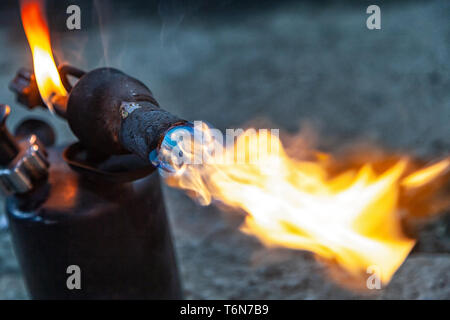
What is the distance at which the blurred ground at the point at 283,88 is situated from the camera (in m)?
2.27

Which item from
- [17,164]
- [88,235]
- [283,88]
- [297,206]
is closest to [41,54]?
[17,164]

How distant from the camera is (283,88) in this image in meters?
4.37

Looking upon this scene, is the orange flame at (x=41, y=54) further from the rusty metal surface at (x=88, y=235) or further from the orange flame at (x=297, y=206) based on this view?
the orange flame at (x=297, y=206)

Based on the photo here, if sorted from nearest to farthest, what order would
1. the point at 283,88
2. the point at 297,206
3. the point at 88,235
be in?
the point at 88,235 → the point at 297,206 → the point at 283,88

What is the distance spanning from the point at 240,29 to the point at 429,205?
4.00 meters

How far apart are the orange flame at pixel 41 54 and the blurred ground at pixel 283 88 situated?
387 mm

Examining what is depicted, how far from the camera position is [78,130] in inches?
53.4

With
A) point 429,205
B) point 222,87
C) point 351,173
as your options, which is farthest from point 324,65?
point 429,205

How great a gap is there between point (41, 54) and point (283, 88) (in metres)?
3.10

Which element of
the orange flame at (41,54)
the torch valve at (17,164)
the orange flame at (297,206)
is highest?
the orange flame at (41,54)

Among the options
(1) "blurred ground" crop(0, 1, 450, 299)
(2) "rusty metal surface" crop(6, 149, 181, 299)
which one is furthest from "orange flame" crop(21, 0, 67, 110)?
(1) "blurred ground" crop(0, 1, 450, 299)

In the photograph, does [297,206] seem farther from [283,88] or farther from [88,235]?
[283,88]

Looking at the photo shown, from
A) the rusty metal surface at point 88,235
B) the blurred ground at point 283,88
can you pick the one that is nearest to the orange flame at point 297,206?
the rusty metal surface at point 88,235

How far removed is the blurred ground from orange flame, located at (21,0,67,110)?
15.2 inches
